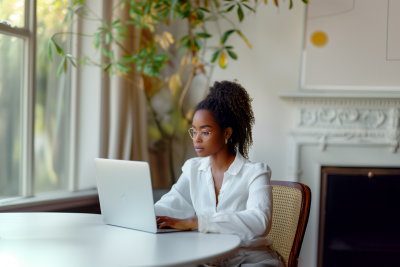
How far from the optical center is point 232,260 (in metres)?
1.37

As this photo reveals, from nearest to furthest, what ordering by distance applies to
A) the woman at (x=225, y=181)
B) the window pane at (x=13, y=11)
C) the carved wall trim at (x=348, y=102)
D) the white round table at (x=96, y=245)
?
the white round table at (x=96, y=245) → the woman at (x=225, y=181) → the window pane at (x=13, y=11) → the carved wall trim at (x=348, y=102)

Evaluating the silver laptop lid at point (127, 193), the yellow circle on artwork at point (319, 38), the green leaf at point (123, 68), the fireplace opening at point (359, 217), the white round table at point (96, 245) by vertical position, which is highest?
the yellow circle on artwork at point (319, 38)

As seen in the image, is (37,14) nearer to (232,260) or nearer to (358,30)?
(232,260)

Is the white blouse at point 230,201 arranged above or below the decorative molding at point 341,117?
below

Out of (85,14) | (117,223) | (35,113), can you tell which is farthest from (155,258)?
(85,14)

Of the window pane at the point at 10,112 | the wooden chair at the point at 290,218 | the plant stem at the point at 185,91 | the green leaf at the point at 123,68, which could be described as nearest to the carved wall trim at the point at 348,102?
the plant stem at the point at 185,91

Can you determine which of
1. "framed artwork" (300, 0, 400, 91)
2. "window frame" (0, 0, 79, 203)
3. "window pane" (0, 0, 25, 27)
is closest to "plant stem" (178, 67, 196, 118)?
"framed artwork" (300, 0, 400, 91)

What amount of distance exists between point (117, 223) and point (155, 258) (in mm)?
407

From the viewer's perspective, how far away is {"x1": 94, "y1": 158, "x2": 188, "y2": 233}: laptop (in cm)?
116

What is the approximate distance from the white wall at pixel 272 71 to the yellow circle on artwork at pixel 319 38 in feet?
0.37

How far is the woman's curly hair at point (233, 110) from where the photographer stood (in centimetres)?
153

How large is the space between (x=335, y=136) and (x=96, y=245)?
1941 millimetres

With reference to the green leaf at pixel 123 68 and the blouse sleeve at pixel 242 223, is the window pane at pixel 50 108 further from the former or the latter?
the blouse sleeve at pixel 242 223

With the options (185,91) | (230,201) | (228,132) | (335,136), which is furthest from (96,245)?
(335,136)
